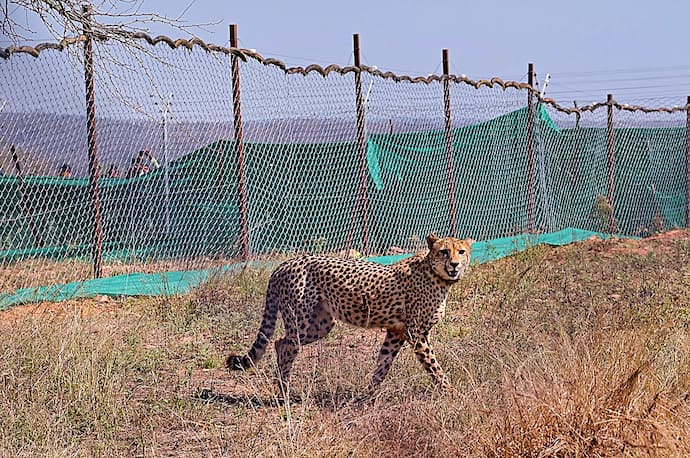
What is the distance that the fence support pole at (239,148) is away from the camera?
851 cm

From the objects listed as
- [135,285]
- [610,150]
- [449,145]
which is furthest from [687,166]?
[135,285]

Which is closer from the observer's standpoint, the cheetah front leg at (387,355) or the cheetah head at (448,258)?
the cheetah front leg at (387,355)

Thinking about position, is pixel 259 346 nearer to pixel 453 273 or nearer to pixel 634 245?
pixel 453 273

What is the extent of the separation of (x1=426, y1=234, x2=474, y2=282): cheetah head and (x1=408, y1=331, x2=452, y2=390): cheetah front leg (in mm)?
345

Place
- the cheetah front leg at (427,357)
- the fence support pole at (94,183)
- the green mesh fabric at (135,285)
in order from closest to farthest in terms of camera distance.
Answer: the cheetah front leg at (427,357), the green mesh fabric at (135,285), the fence support pole at (94,183)

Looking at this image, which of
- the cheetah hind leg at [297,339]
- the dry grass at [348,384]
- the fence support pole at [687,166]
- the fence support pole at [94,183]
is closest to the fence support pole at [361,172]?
the dry grass at [348,384]

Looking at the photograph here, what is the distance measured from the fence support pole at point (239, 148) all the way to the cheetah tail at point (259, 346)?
2888mm

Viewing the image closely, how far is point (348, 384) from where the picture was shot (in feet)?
17.5

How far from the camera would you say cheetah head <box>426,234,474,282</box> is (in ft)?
17.8

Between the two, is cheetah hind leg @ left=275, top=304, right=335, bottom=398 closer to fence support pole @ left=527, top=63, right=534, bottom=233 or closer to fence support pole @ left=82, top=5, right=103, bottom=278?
fence support pole @ left=82, top=5, right=103, bottom=278

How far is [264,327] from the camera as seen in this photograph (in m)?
5.58

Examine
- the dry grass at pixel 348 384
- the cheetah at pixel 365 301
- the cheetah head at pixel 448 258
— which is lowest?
the dry grass at pixel 348 384

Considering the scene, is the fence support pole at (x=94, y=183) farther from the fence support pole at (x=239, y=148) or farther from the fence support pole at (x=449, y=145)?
the fence support pole at (x=449, y=145)

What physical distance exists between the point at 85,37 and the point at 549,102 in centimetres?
724
